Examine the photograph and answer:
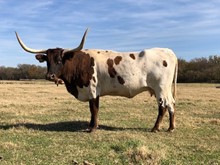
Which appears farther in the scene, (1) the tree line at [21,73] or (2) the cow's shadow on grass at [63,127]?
(1) the tree line at [21,73]

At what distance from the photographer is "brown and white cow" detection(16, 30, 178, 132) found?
12.7 metres

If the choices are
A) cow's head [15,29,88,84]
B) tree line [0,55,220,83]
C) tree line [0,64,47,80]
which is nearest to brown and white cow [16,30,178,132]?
cow's head [15,29,88,84]

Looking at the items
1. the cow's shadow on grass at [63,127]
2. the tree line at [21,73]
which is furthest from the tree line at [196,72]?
the cow's shadow on grass at [63,127]

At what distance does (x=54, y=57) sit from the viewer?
41.6ft

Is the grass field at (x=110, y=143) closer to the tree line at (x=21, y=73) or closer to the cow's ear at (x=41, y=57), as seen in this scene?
the cow's ear at (x=41, y=57)

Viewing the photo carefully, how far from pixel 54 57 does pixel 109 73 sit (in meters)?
1.98

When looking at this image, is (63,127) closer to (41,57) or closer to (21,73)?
(41,57)

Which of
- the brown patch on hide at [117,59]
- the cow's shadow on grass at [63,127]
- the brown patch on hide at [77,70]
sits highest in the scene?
the brown patch on hide at [117,59]

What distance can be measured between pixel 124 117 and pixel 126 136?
5.55 metres

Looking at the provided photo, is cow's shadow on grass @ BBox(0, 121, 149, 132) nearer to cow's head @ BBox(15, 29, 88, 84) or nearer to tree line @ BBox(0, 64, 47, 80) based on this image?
cow's head @ BBox(15, 29, 88, 84)

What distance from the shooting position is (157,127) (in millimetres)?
12805

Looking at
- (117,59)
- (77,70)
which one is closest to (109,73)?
(117,59)

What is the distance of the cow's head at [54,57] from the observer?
1258 cm

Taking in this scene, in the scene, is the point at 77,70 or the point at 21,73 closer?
the point at 77,70
